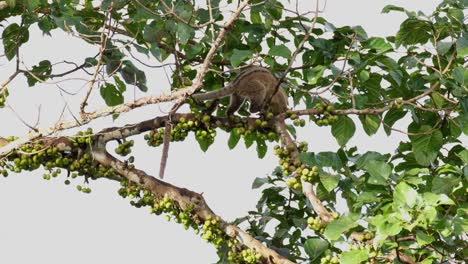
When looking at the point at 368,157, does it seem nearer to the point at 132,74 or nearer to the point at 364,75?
the point at 364,75

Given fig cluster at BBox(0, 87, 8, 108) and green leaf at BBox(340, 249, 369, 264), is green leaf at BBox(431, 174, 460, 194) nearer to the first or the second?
green leaf at BBox(340, 249, 369, 264)

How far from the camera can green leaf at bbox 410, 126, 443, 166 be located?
143 inches

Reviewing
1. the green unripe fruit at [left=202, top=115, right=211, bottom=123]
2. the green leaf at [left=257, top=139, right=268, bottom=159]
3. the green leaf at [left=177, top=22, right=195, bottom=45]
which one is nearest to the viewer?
the green leaf at [left=177, top=22, right=195, bottom=45]

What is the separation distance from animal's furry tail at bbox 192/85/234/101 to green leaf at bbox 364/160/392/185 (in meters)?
1.08

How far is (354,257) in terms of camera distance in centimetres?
301

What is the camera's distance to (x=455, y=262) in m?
3.17

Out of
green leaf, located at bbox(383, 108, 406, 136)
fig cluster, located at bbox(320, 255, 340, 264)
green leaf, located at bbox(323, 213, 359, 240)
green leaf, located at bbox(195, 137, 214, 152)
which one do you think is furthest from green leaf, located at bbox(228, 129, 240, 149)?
green leaf, located at bbox(323, 213, 359, 240)

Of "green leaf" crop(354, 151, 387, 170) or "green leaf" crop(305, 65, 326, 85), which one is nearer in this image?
"green leaf" crop(354, 151, 387, 170)

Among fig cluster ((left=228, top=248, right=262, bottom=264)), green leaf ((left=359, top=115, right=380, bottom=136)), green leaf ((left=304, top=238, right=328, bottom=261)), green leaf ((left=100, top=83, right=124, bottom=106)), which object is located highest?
green leaf ((left=100, top=83, right=124, bottom=106))

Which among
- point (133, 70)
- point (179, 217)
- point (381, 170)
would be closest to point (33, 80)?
point (133, 70)

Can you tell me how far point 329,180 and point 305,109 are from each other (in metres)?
0.51

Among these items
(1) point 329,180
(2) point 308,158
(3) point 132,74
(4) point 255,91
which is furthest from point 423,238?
(3) point 132,74

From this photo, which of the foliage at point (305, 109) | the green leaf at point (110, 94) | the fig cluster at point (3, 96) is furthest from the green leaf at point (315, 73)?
the fig cluster at point (3, 96)

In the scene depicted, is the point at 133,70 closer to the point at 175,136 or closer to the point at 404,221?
the point at 175,136
